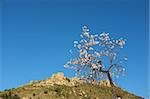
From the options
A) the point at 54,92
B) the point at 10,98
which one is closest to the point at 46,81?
the point at 54,92

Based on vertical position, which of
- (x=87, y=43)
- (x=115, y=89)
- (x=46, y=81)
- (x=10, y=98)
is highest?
(x=46, y=81)

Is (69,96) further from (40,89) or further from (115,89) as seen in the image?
(115,89)

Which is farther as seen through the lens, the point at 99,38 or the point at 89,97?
the point at 89,97

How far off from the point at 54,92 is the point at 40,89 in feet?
19.8

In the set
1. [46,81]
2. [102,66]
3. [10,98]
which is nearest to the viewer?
[102,66]

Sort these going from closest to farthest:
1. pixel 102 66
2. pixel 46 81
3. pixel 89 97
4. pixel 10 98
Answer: pixel 102 66 < pixel 10 98 < pixel 89 97 < pixel 46 81

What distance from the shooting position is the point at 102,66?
1746 inches

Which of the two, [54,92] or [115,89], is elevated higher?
[54,92]

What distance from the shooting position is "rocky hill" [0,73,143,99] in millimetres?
169450

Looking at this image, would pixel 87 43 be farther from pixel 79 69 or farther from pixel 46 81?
pixel 46 81

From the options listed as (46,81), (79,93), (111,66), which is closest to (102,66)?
(111,66)

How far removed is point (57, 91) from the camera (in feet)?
589

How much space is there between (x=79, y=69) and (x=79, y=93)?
136 meters

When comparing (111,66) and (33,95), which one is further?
(33,95)
